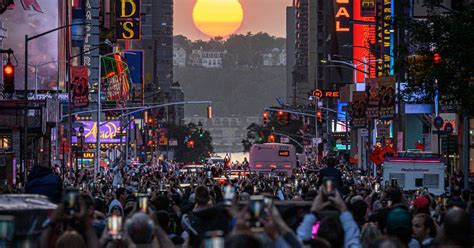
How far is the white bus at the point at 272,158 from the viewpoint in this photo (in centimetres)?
8462

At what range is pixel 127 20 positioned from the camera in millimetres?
147125

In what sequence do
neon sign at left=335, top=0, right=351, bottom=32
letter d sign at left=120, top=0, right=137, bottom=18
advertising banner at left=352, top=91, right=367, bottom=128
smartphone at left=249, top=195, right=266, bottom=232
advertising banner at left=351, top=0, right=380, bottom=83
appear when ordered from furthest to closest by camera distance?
neon sign at left=335, top=0, right=351, bottom=32, letter d sign at left=120, top=0, right=137, bottom=18, advertising banner at left=351, top=0, right=380, bottom=83, advertising banner at left=352, top=91, right=367, bottom=128, smartphone at left=249, top=195, right=266, bottom=232

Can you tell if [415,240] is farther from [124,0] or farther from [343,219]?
[124,0]

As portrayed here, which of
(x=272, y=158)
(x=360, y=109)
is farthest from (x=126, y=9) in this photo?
(x=360, y=109)

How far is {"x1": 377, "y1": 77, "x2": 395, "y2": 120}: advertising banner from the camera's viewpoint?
198 ft

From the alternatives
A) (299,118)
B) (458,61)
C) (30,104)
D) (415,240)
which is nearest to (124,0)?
(299,118)

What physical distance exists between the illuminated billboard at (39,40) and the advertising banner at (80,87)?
22.6 metres

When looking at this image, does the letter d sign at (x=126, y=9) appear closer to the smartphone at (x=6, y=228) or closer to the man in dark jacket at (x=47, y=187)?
the man in dark jacket at (x=47, y=187)

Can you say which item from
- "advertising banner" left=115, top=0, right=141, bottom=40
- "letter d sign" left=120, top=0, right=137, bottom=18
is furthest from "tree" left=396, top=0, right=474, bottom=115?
"letter d sign" left=120, top=0, right=137, bottom=18

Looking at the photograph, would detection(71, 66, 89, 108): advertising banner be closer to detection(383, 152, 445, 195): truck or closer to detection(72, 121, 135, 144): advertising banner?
detection(72, 121, 135, 144): advertising banner

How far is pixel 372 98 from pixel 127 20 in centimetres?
8463

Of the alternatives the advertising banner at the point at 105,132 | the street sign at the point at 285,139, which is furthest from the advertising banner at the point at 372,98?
the street sign at the point at 285,139

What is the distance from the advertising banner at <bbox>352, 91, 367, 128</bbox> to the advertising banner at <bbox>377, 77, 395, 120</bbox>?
37.5 ft

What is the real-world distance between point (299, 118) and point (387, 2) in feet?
244
